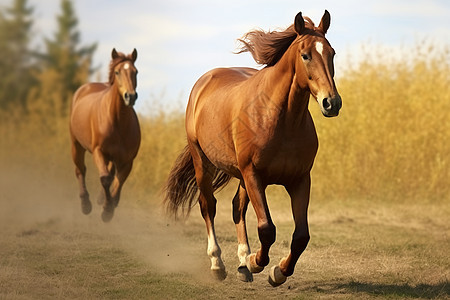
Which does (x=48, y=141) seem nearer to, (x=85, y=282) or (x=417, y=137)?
(x=417, y=137)

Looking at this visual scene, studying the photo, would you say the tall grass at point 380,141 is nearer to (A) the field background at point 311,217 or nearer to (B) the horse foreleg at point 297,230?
(A) the field background at point 311,217

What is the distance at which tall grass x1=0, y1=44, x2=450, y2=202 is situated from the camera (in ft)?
41.6

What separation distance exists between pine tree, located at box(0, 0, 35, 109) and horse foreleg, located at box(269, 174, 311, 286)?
2376cm

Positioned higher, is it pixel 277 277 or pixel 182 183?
pixel 182 183

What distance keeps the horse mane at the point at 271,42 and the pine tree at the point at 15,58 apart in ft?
76.0

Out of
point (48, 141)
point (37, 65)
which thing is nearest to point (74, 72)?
point (37, 65)

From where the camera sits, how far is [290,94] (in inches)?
200

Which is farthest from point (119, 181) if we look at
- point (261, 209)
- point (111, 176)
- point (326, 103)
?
point (326, 103)

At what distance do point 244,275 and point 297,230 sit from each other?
40.4 inches

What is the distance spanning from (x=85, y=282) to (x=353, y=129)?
27.5 feet

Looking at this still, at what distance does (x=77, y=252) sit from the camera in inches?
307

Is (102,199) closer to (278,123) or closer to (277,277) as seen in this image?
(277,277)

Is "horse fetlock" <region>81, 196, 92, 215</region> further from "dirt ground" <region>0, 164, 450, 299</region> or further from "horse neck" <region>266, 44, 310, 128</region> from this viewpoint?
"horse neck" <region>266, 44, 310, 128</region>

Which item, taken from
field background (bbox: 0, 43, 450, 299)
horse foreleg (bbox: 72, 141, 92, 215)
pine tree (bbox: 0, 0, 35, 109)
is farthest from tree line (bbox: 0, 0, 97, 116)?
horse foreleg (bbox: 72, 141, 92, 215)
